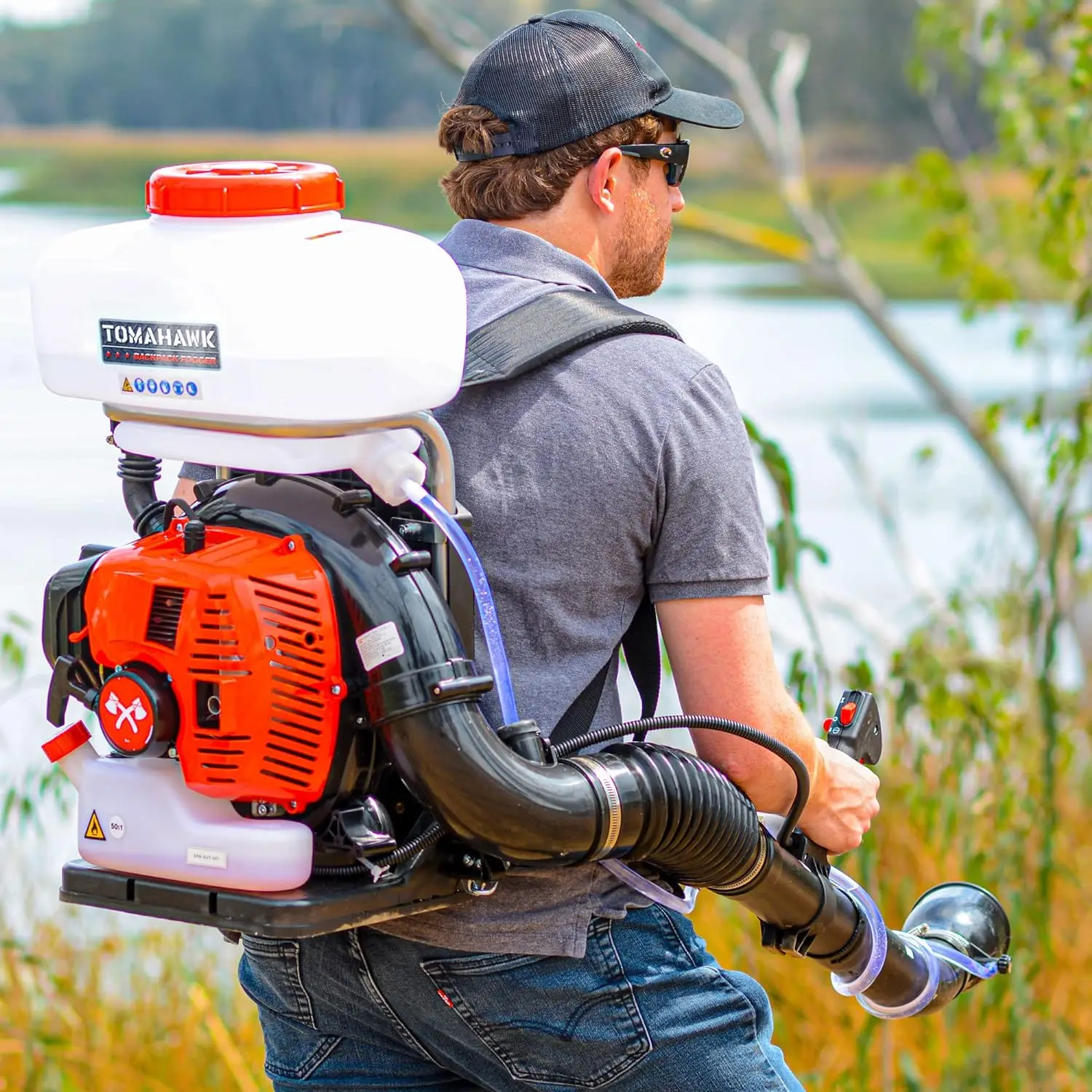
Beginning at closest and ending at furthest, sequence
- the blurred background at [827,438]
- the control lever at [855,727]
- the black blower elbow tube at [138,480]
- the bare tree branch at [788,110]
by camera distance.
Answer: the black blower elbow tube at [138,480] < the control lever at [855,727] < the blurred background at [827,438] < the bare tree branch at [788,110]

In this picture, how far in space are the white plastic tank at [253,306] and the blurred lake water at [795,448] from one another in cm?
13

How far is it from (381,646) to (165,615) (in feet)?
0.69

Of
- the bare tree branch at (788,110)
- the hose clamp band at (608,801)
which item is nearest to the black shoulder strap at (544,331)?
the hose clamp band at (608,801)

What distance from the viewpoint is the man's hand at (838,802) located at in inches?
74.5

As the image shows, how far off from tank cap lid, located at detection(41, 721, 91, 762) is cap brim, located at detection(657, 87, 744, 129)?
979 mm

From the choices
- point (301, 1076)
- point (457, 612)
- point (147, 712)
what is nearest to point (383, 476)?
point (457, 612)

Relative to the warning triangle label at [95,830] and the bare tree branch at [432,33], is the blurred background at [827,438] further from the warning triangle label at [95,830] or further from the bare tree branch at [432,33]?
the warning triangle label at [95,830]

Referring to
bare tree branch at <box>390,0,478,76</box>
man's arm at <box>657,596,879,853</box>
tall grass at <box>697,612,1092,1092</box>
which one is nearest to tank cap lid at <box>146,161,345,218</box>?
man's arm at <box>657,596,879,853</box>

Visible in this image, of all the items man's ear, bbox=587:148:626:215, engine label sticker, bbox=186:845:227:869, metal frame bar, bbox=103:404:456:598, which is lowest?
engine label sticker, bbox=186:845:227:869

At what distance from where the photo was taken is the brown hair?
188 centimetres

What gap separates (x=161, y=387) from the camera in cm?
155

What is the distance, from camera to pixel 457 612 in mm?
1623

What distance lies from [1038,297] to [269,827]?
18.6 ft

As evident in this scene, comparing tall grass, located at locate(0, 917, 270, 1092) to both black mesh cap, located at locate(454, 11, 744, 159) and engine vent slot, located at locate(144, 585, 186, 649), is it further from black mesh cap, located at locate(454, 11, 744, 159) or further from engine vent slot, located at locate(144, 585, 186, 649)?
black mesh cap, located at locate(454, 11, 744, 159)
